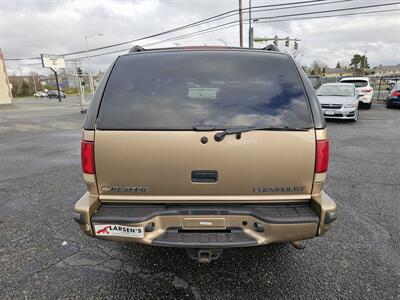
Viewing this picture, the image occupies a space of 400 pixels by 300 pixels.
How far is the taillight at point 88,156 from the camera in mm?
2047

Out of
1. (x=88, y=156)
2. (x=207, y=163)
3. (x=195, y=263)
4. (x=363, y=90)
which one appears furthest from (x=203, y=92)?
(x=363, y=90)

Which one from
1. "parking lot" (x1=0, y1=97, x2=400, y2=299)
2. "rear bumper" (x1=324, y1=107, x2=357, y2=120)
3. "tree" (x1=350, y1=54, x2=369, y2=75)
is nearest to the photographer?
"parking lot" (x1=0, y1=97, x2=400, y2=299)

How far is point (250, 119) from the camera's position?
6.79ft

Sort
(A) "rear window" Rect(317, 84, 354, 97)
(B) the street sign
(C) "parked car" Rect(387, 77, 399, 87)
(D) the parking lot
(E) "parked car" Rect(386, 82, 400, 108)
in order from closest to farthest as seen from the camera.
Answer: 1. (D) the parking lot
2. (A) "rear window" Rect(317, 84, 354, 97)
3. (E) "parked car" Rect(386, 82, 400, 108)
4. (C) "parked car" Rect(387, 77, 399, 87)
5. (B) the street sign

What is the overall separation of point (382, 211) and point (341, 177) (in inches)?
56.7

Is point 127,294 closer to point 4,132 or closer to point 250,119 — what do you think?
point 250,119

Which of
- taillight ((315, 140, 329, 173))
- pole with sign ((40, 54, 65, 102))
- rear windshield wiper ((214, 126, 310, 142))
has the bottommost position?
taillight ((315, 140, 329, 173))

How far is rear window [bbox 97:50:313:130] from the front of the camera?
2.06 m

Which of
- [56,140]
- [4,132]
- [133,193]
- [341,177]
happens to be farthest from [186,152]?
[4,132]

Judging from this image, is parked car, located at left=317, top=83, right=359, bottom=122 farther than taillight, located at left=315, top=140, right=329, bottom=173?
Yes

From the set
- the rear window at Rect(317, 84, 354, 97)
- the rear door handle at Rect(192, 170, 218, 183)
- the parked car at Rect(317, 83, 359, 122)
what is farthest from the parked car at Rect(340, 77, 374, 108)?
the rear door handle at Rect(192, 170, 218, 183)

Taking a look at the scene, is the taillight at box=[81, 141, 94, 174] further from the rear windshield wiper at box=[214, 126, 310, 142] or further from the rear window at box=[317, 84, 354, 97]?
the rear window at box=[317, 84, 354, 97]

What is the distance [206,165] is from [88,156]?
94 cm

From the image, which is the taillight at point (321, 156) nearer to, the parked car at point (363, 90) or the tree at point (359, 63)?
the parked car at point (363, 90)
